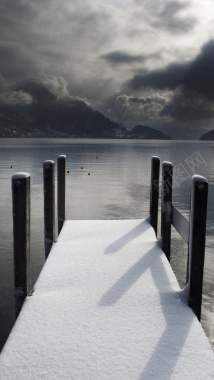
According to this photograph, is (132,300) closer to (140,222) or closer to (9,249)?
(140,222)

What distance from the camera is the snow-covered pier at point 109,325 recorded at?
3.31 m

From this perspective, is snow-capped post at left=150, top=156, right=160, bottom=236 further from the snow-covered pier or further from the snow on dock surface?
the snow on dock surface

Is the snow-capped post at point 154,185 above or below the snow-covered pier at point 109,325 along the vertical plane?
above

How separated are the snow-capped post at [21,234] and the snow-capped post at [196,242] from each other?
240 centimetres

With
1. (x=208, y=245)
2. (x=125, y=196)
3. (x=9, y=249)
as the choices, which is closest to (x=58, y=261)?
(x=9, y=249)

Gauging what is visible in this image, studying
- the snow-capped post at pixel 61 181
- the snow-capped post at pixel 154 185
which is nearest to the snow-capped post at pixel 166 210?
the snow-capped post at pixel 154 185

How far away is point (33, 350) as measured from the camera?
357 cm

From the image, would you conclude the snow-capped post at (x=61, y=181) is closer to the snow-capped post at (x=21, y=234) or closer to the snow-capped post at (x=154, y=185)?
the snow-capped post at (x=154, y=185)

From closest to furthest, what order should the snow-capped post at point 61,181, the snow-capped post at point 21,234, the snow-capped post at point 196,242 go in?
the snow-capped post at point 196,242, the snow-capped post at point 21,234, the snow-capped post at point 61,181

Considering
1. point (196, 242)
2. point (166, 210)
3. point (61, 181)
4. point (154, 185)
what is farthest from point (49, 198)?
point (196, 242)

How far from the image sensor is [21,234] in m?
4.93

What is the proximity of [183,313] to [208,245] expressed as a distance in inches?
388

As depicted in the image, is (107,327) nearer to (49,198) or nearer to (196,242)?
(196,242)

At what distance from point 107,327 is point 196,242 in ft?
5.36
